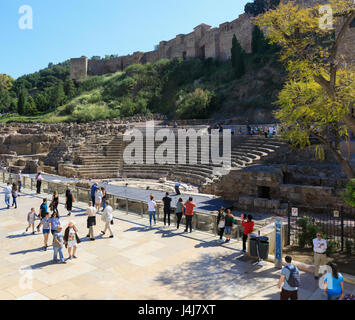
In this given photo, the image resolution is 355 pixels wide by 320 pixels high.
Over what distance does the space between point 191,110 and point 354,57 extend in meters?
29.2

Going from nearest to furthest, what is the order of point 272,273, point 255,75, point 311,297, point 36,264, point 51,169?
point 311,297
point 272,273
point 36,264
point 51,169
point 255,75

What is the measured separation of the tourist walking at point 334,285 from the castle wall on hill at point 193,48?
191 feet

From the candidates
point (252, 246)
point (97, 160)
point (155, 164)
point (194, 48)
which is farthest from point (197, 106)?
point (252, 246)

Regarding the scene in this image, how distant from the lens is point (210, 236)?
36.6 feet

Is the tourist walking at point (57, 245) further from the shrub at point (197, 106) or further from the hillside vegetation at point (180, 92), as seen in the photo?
the shrub at point (197, 106)

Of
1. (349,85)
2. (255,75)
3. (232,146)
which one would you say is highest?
(255,75)

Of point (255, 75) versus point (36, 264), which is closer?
point (36, 264)

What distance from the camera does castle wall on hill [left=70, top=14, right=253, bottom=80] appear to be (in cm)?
6012

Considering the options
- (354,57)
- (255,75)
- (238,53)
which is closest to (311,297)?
(354,57)

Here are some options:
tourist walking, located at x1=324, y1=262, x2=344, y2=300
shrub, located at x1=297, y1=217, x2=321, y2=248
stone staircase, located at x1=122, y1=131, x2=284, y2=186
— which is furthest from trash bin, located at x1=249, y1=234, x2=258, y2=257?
stone staircase, located at x1=122, y1=131, x2=284, y2=186

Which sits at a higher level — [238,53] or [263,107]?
[238,53]

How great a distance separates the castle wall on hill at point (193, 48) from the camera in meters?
60.1

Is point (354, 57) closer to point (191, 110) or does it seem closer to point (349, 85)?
point (349, 85)

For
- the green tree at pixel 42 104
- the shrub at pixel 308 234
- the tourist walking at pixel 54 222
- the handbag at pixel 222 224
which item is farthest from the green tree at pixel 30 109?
the shrub at pixel 308 234
